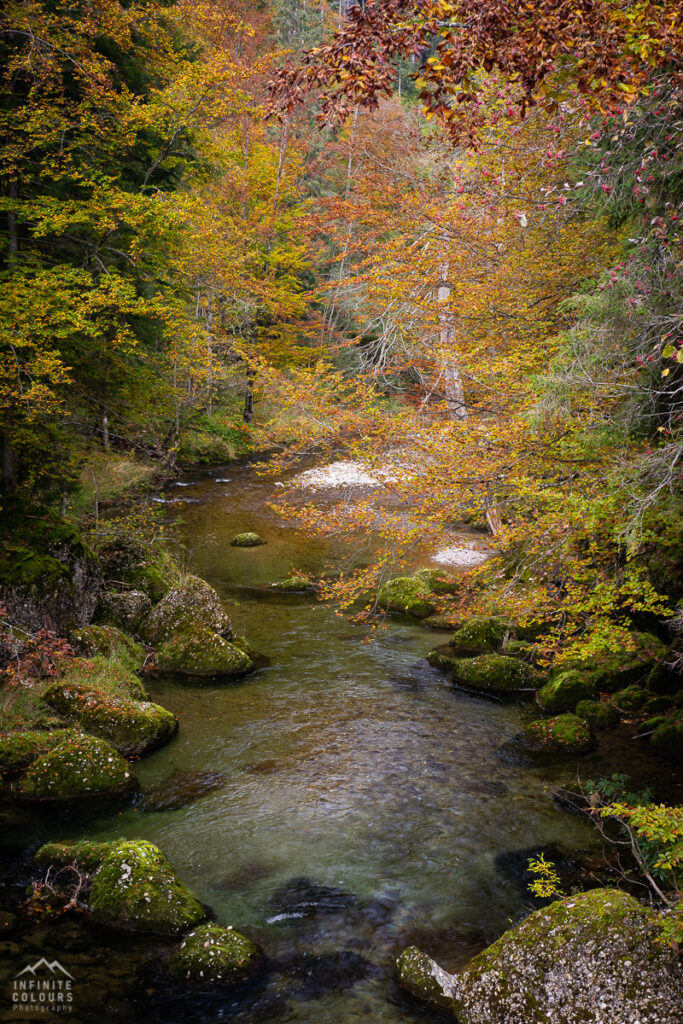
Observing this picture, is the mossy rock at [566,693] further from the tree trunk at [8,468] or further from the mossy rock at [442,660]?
the tree trunk at [8,468]

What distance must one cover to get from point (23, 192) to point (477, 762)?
1214 cm

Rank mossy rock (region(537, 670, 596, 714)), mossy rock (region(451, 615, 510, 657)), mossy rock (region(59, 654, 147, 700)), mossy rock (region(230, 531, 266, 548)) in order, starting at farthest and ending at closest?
mossy rock (region(230, 531, 266, 548))
mossy rock (region(451, 615, 510, 657))
mossy rock (region(537, 670, 596, 714))
mossy rock (region(59, 654, 147, 700))

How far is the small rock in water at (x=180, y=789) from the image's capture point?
7.39 m

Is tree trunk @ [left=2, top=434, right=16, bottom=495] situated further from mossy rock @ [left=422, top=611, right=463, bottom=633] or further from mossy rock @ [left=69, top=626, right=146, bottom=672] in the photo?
mossy rock @ [left=422, top=611, right=463, bottom=633]

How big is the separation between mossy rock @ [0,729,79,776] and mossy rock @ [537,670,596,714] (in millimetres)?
6824

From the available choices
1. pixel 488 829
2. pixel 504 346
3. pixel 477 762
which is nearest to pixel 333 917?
pixel 488 829

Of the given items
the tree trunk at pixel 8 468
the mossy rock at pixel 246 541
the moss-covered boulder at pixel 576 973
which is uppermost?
the tree trunk at pixel 8 468

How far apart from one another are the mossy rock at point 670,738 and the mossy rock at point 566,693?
151cm

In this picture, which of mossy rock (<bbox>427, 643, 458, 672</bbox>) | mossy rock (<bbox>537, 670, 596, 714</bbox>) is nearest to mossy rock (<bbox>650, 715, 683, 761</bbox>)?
mossy rock (<bbox>537, 670, 596, 714</bbox>)

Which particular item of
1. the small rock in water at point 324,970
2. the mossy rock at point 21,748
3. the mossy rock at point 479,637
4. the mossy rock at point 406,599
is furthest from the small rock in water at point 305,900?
the mossy rock at point 406,599

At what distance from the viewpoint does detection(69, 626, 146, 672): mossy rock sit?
9789 mm

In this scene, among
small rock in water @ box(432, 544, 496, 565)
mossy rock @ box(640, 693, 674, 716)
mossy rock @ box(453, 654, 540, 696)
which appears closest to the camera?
mossy rock @ box(640, 693, 674, 716)

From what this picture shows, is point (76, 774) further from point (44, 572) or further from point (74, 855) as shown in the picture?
point (44, 572)

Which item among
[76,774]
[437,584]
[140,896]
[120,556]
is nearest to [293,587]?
[437,584]
